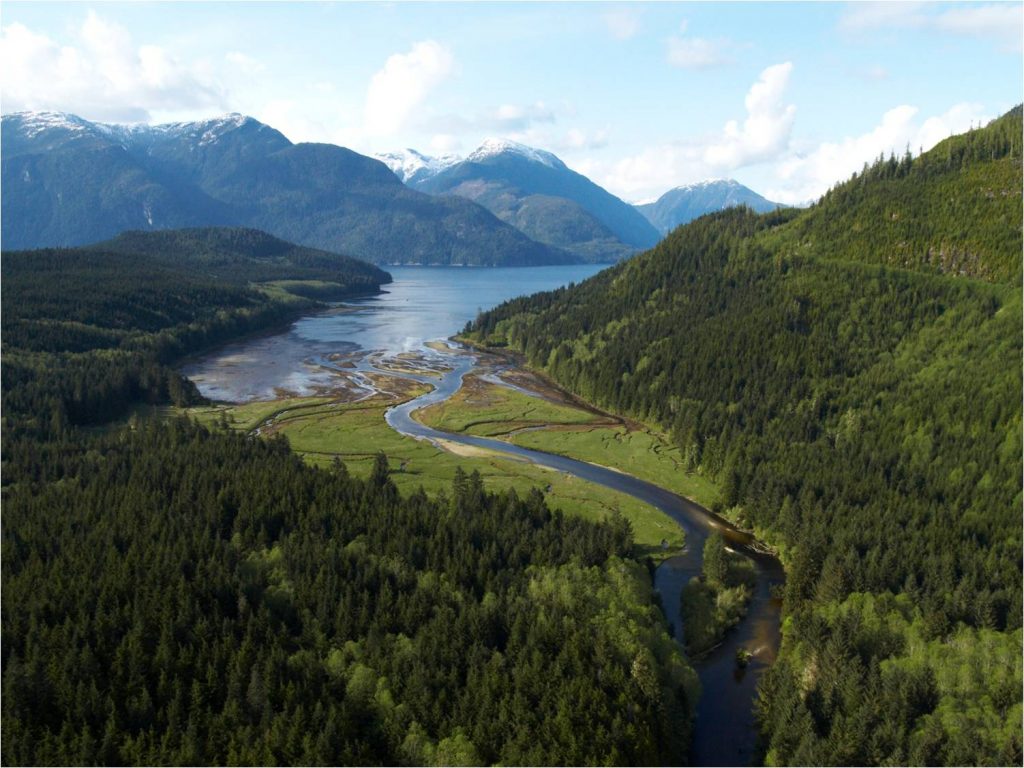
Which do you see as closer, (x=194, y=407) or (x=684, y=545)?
(x=684, y=545)

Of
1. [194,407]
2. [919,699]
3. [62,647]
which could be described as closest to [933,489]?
[919,699]

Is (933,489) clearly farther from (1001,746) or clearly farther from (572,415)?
(572,415)

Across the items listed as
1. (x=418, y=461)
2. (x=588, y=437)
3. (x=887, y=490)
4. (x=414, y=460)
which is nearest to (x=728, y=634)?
(x=887, y=490)

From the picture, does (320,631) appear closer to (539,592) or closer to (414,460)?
(539,592)

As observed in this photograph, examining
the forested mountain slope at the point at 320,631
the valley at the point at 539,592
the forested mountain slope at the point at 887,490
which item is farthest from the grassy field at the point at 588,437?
the forested mountain slope at the point at 320,631

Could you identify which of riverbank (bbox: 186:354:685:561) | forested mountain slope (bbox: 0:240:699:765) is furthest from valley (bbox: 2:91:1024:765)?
riverbank (bbox: 186:354:685:561)

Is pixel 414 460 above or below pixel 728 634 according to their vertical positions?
above
